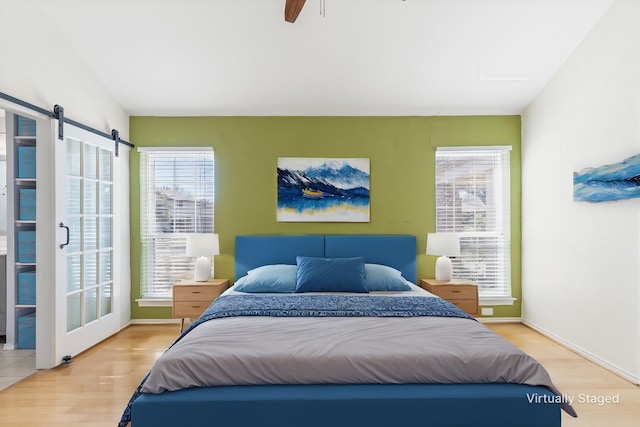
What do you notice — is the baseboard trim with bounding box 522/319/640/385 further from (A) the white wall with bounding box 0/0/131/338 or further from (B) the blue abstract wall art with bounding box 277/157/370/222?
(A) the white wall with bounding box 0/0/131/338

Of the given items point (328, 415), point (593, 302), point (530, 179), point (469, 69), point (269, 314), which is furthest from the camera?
point (530, 179)

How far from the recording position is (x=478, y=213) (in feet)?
16.2

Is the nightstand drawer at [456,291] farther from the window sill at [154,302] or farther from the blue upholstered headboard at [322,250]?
the window sill at [154,302]

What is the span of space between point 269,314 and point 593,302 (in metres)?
2.71

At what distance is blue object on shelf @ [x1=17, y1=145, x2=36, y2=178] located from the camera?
3941 mm

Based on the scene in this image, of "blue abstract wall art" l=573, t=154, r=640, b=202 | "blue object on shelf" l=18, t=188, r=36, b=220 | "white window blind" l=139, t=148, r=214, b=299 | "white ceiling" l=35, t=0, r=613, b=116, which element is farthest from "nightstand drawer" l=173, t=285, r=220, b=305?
"blue abstract wall art" l=573, t=154, r=640, b=202

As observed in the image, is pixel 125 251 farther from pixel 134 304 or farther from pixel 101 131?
pixel 101 131

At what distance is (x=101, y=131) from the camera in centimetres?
419

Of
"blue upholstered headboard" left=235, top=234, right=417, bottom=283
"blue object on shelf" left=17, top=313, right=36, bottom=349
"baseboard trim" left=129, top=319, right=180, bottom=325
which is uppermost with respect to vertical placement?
"blue upholstered headboard" left=235, top=234, right=417, bottom=283

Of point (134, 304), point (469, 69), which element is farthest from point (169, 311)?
point (469, 69)

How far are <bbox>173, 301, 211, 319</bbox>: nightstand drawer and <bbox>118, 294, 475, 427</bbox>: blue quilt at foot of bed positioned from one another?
0.91 meters

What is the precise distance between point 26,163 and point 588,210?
4.97 meters

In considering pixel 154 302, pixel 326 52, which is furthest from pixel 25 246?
pixel 326 52

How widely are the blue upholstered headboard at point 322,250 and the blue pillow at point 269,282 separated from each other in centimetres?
49
